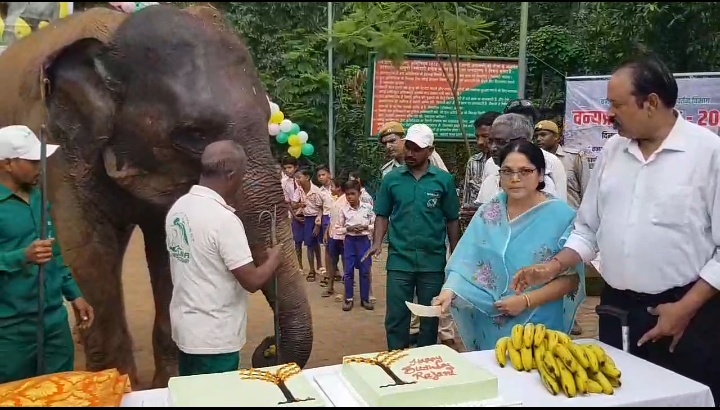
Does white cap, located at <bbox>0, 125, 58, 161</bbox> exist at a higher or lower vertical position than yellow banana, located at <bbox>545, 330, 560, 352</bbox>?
higher

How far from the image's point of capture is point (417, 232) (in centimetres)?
473

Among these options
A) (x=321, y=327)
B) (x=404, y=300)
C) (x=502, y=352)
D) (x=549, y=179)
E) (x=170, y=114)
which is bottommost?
(x=321, y=327)

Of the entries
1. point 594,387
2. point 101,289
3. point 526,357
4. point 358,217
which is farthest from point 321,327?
point 594,387

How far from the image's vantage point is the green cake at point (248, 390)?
1.98 metres

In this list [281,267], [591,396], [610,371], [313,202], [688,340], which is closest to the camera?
[591,396]

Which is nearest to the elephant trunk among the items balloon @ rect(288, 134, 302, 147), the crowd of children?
the crowd of children

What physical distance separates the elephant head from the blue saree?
100 cm

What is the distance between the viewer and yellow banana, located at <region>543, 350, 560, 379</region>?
A: 89.3 inches

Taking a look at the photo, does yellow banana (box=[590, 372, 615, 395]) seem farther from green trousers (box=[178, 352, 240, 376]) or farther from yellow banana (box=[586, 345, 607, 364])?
green trousers (box=[178, 352, 240, 376])

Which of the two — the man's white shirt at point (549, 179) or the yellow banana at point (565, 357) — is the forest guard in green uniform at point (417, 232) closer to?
the man's white shirt at point (549, 179)

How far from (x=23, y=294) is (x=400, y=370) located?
1.88 metres

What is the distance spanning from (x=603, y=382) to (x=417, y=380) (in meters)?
0.59

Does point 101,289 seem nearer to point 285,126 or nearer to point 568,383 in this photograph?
point 568,383

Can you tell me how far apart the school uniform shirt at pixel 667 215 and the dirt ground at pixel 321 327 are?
3.04 m
